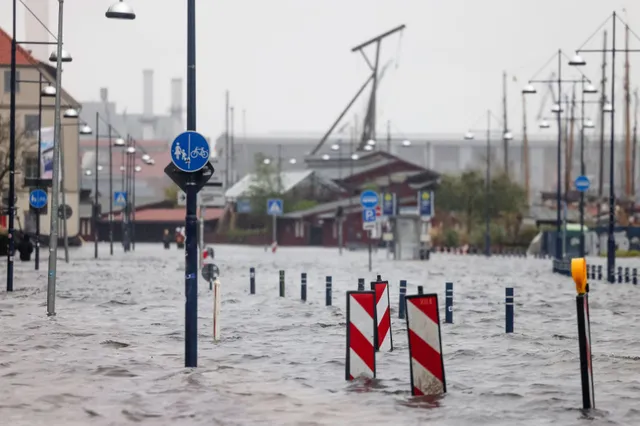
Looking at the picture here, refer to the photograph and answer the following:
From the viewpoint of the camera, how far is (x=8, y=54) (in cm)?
10144

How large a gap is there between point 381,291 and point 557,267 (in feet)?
125

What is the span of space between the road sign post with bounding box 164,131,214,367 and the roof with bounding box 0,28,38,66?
80.6 m

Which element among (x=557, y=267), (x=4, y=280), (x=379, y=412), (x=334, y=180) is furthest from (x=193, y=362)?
(x=334, y=180)

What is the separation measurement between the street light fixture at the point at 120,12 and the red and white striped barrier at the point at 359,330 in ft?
31.0

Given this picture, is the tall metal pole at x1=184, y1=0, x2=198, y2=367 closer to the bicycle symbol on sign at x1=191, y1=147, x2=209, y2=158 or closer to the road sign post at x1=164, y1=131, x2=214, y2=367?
the road sign post at x1=164, y1=131, x2=214, y2=367

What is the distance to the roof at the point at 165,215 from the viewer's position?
14975cm

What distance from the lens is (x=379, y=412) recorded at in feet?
47.7

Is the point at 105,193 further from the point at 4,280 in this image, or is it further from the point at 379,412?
the point at 379,412

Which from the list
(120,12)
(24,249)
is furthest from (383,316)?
(24,249)

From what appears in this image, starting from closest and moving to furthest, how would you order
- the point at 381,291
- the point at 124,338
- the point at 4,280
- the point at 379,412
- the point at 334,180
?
the point at 379,412, the point at 381,291, the point at 124,338, the point at 4,280, the point at 334,180

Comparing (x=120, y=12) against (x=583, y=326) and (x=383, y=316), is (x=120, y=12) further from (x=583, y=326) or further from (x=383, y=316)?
(x=583, y=326)

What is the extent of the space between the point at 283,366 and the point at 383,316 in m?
2.23

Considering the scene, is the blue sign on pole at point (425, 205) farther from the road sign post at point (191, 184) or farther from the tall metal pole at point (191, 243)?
the road sign post at point (191, 184)

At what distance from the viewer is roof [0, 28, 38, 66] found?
9919 cm
